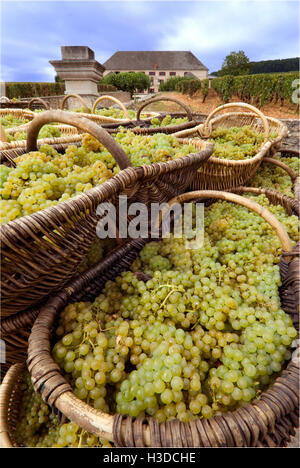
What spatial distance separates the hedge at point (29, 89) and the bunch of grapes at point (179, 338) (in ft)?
37.8

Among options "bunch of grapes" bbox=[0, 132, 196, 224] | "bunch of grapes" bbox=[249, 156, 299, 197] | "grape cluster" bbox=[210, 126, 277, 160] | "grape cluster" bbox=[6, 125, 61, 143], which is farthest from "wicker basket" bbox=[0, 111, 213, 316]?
"bunch of grapes" bbox=[249, 156, 299, 197]

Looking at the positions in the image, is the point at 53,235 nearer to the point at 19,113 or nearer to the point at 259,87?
the point at 19,113

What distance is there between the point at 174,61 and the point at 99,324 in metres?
45.4

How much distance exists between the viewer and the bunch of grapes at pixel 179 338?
73 centimetres

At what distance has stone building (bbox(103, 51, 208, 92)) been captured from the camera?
3541 cm

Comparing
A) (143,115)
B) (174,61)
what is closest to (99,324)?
(143,115)

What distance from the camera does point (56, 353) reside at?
31.5 inches

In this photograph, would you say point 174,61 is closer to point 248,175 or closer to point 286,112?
point 286,112

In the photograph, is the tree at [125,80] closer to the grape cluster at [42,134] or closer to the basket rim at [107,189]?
the grape cluster at [42,134]

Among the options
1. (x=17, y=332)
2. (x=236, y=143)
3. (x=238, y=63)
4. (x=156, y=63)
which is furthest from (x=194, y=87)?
(x=156, y=63)

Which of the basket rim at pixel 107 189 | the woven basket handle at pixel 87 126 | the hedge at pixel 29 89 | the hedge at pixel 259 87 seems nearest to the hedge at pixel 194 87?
the hedge at pixel 259 87

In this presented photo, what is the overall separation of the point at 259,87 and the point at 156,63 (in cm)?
3317

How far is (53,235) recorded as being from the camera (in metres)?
0.75

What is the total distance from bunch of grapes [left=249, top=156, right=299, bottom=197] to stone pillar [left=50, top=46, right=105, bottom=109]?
13.8 feet
